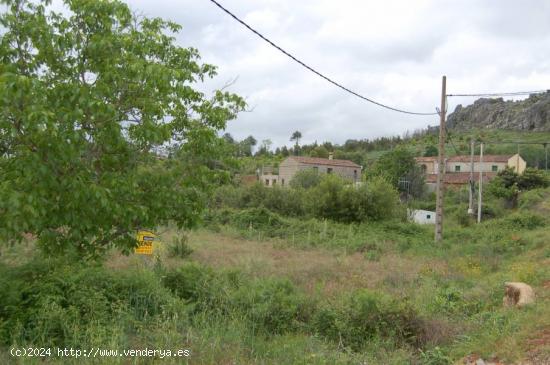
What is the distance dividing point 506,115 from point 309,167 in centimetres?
7048

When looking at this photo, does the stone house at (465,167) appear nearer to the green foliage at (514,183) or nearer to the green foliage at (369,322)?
the green foliage at (514,183)

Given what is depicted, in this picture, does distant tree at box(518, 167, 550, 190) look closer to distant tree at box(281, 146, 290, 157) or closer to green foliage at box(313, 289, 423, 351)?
green foliage at box(313, 289, 423, 351)

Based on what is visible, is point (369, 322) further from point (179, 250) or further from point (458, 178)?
point (458, 178)

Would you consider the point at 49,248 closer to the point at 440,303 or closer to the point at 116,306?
the point at 116,306

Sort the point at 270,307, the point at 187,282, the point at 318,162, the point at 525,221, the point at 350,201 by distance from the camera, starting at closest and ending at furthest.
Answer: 1. the point at 270,307
2. the point at 187,282
3. the point at 525,221
4. the point at 350,201
5. the point at 318,162

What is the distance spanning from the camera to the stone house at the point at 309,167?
215 ft

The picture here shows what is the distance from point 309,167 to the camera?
65.0 metres

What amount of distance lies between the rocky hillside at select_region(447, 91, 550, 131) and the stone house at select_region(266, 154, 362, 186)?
149ft

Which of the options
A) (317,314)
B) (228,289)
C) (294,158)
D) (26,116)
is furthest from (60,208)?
(294,158)

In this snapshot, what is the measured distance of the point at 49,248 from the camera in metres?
6.42

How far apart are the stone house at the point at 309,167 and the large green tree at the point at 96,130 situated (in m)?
56.2

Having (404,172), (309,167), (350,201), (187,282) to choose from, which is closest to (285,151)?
(309,167)

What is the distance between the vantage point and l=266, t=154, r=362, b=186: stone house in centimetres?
6562

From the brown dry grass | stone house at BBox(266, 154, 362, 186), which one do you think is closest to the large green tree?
the brown dry grass
